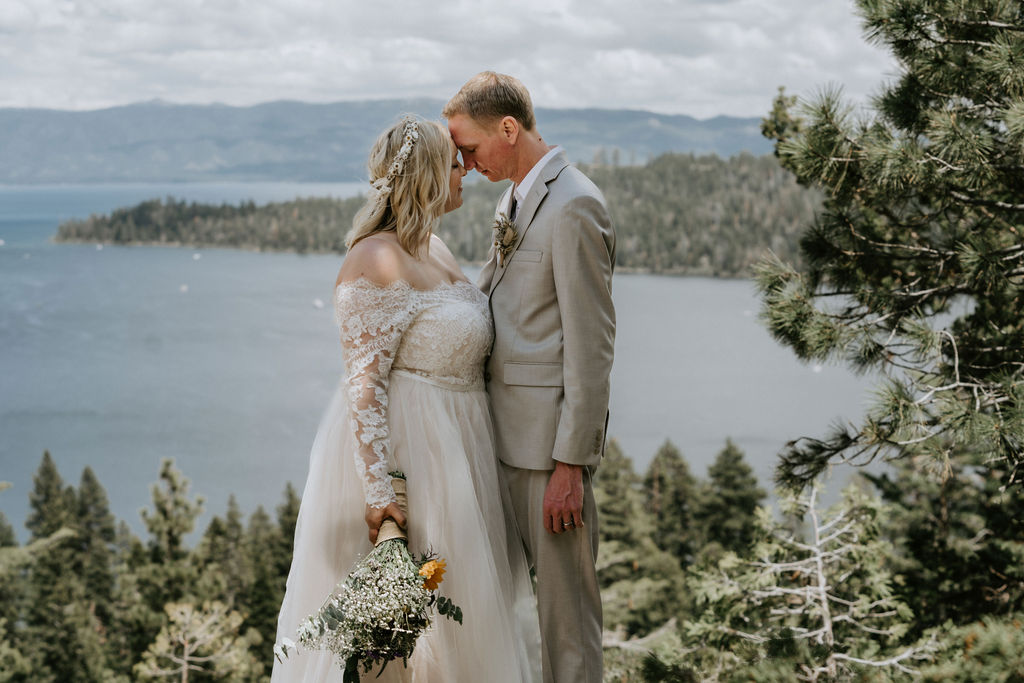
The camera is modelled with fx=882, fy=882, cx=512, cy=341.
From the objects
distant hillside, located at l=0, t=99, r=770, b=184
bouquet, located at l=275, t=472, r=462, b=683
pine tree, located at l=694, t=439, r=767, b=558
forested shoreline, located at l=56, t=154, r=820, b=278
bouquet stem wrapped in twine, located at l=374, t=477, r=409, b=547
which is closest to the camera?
bouquet, located at l=275, t=472, r=462, b=683

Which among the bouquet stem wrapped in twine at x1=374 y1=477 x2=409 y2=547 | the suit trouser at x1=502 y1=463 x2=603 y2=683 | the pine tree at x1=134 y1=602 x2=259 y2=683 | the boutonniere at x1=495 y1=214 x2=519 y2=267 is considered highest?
the boutonniere at x1=495 y1=214 x2=519 y2=267

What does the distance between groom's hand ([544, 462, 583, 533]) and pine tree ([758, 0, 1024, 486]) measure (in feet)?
4.57

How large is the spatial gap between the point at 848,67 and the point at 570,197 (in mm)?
126633

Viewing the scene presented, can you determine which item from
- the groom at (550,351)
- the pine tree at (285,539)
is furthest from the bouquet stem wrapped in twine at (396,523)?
the pine tree at (285,539)

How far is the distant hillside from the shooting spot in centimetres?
13000

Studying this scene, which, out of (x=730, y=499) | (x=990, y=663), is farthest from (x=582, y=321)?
(x=730, y=499)

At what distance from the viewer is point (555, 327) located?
2.43 m

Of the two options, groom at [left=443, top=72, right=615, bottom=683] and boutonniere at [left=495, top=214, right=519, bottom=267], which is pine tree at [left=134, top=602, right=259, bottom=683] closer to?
groom at [left=443, top=72, right=615, bottom=683]

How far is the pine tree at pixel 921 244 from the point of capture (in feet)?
10.6

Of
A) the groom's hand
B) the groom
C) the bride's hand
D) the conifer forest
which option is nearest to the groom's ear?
the groom

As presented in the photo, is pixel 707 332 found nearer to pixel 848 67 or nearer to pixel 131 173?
pixel 848 67

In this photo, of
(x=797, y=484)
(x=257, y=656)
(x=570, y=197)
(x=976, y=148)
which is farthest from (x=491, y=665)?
(x=257, y=656)

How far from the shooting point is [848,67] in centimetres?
11569

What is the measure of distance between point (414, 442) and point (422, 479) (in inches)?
4.2
